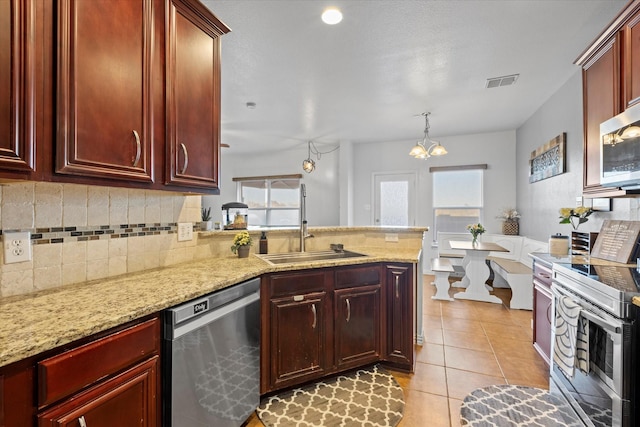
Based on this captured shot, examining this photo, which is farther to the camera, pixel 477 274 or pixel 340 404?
pixel 477 274

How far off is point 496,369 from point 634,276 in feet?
3.91

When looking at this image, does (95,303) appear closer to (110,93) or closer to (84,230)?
(84,230)

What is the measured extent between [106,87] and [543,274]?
3013 millimetres

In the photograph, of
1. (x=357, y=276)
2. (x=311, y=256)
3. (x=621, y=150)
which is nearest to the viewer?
(x=621, y=150)

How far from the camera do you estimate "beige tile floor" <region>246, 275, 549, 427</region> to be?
1.84 m

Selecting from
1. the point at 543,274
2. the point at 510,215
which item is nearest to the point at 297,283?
the point at 543,274

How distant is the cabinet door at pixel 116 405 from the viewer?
0.83 m

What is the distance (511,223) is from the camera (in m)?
4.80

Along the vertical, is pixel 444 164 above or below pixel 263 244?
above

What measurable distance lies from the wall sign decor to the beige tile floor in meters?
1.80

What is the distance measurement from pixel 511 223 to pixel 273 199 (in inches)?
193

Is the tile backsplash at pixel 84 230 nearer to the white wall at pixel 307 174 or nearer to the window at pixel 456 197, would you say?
the white wall at pixel 307 174

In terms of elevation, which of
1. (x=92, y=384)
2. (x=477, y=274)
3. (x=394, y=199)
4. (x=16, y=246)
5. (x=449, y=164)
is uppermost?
(x=449, y=164)

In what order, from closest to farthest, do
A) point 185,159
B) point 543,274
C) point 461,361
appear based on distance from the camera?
point 185,159
point 543,274
point 461,361
